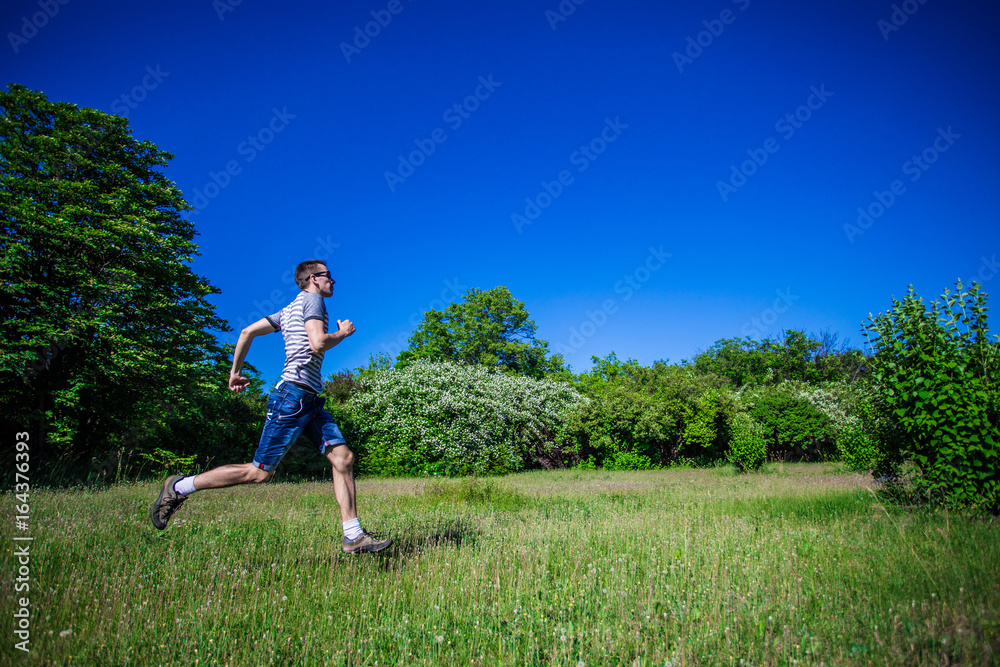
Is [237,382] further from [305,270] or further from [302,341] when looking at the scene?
[305,270]

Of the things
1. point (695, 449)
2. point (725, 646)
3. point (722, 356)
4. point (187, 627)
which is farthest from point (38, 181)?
point (722, 356)

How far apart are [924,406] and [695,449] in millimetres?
18478

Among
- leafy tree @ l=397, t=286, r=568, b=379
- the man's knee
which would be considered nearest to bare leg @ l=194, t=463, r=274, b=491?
the man's knee

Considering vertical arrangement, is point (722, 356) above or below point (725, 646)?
above

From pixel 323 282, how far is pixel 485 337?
33.1m

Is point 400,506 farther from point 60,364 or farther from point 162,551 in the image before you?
point 60,364

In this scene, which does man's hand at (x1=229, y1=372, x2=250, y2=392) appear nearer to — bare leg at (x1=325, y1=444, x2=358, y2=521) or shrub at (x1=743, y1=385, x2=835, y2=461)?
bare leg at (x1=325, y1=444, x2=358, y2=521)

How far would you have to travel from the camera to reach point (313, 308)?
12.2 ft

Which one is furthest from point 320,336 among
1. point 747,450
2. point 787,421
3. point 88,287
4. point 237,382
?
point 787,421

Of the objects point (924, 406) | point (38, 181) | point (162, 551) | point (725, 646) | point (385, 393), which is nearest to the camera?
point (725, 646)

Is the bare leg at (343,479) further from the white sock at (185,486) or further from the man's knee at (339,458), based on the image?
the white sock at (185,486)

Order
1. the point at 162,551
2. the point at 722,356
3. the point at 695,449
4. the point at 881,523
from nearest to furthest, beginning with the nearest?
1. the point at 162,551
2. the point at 881,523
3. the point at 695,449
4. the point at 722,356

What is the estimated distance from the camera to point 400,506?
23.7ft

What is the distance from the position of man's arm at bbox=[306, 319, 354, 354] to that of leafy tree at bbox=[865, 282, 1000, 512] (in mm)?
6539
